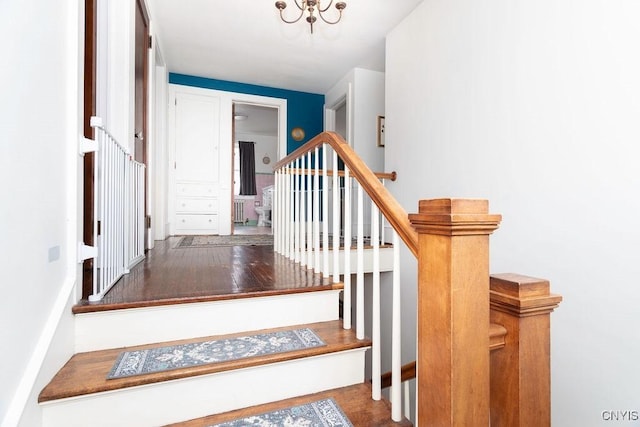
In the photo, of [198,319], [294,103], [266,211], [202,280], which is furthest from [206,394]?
[266,211]

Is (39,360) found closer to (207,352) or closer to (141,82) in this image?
(207,352)

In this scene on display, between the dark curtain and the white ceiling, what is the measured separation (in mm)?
4204

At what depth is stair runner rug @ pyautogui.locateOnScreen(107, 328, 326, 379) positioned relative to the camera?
1.18 metres

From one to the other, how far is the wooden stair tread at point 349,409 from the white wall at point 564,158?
1320mm

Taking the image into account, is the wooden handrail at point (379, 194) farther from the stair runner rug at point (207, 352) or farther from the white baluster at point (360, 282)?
the stair runner rug at point (207, 352)

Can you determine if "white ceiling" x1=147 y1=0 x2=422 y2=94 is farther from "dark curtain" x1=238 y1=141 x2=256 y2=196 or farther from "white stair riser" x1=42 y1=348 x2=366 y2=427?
"dark curtain" x1=238 y1=141 x2=256 y2=196

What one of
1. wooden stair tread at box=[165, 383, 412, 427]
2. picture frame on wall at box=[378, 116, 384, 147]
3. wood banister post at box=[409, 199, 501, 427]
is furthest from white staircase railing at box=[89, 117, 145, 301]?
picture frame on wall at box=[378, 116, 384, 147]

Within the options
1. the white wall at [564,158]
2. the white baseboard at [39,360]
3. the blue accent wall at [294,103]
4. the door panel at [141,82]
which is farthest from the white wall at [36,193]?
the blue accent wall at [294,103]

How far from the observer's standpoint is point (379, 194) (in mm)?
1141

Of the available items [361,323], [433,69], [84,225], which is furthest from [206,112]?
[361,323]

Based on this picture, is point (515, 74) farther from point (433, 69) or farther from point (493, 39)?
point (433, 69)

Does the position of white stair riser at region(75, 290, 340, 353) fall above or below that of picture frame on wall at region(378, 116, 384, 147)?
below

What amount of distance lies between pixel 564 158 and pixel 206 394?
224 centimetres

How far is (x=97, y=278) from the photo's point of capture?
145 cm
